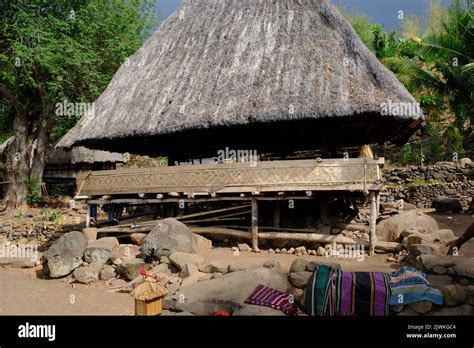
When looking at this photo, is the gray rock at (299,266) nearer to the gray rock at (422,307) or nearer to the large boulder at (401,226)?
the gray rock at (422,307)

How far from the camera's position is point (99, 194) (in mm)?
11359

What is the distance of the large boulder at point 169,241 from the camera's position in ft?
30.0

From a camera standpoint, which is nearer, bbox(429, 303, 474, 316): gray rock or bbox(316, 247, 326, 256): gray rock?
bbox(429, 303, 474, 316): gray rock

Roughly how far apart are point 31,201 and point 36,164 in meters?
1.79

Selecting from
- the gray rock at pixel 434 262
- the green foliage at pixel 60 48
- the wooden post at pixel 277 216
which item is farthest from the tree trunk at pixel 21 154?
the gray rock at pixel 434 262

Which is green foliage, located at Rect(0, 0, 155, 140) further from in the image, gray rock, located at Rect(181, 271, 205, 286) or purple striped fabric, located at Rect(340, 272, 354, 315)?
purple striped fabric, located at Rect(340, 272, 354, 315)

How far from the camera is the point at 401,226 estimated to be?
10.2 m

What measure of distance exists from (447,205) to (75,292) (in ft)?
43.4

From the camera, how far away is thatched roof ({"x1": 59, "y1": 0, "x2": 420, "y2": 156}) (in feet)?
29.7

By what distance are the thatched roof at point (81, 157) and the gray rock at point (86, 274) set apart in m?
13.8

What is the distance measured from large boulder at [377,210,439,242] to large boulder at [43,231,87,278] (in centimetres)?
758

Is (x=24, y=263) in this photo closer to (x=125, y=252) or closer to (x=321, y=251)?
(x=125, y=252)

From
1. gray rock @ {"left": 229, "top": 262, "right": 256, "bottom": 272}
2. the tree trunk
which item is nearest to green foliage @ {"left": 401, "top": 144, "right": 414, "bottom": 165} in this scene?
gray rock @ {"left": 229, "top": 262, "right": 256, "bottom": 272}
